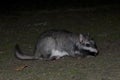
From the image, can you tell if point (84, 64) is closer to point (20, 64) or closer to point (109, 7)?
point (20, 64)

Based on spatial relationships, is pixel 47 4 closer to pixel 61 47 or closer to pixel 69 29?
pixel 69 29

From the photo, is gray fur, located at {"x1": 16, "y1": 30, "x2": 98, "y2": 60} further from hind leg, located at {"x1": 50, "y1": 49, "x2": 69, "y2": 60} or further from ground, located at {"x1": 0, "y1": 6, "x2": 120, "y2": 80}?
ground, located at {"x1": 0, "y1": 6, "x2": 120, "y2": 80}

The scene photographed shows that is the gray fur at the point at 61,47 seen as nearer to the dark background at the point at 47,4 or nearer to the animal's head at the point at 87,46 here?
the animal's head at the point at 87,46

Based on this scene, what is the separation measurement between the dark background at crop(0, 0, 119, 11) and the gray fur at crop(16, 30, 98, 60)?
9755 millimetres

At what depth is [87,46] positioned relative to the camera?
30.8 ft

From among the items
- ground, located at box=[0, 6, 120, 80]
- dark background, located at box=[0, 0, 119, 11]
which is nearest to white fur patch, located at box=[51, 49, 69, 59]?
ground, located at box=[0, 6, 120, 80]

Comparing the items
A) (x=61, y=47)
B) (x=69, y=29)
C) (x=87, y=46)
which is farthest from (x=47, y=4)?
(x=87, y=46)

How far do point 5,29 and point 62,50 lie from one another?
17.5ft

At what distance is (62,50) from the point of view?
9719mm

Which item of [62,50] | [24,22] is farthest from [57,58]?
[24,22]

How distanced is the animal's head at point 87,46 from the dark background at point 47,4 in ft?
32.6

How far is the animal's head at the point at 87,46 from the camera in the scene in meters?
9.34

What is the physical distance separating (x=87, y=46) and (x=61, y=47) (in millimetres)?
634

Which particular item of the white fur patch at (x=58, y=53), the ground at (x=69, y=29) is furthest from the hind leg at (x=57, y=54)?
the ground at (x=69, y=29)
